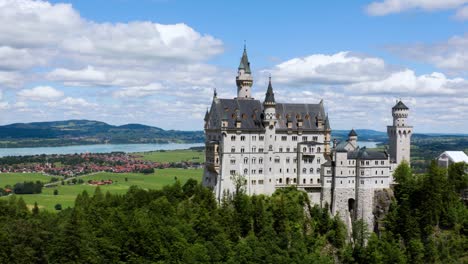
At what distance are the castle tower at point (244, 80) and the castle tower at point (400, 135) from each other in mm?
30848

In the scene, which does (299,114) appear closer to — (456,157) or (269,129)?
(269,129)

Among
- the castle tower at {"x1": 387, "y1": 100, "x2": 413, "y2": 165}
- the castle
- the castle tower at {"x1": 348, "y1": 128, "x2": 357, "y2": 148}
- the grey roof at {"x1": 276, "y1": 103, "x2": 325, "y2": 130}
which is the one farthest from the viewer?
the castle tower at {"x1": 387, "y1": 100, "x2": 413, "y2": 165}

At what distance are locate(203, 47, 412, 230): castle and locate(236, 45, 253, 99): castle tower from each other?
9.24ft

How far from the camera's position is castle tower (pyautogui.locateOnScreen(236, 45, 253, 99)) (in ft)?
369

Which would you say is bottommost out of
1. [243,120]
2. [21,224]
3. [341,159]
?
[21,224]

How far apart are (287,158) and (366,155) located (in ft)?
50.2

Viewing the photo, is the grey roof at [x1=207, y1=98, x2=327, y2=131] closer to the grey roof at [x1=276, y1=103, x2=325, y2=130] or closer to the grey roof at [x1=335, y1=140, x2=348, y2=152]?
the grey roof at [x1=276, y1=103, x2=325, y2=130]

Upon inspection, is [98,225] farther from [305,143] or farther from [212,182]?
[305,143]

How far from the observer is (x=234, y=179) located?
10181cm

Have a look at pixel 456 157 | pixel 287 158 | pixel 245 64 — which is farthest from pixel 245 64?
pixel 456 157

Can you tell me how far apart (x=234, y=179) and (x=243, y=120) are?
1150 cm

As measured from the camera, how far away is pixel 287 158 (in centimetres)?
10725

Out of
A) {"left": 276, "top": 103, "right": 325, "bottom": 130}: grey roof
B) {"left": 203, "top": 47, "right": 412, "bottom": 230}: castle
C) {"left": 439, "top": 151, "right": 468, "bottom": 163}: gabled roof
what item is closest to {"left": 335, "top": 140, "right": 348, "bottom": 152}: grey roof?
{"left": 203, "top": 47, "right": 412, "bottom": 230}: castle

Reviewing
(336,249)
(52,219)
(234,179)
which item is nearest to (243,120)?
(234,179)
